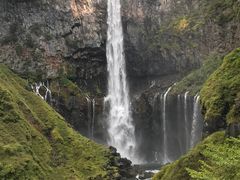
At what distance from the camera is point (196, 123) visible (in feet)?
240

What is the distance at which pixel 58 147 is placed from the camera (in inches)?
2667

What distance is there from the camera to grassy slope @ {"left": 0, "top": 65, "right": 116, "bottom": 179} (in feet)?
189

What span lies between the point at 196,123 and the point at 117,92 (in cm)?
1975

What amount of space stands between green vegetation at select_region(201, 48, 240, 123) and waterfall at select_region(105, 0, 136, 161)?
41073mm

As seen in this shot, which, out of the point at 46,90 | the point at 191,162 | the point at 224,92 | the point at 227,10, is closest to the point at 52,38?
the point at 46,90

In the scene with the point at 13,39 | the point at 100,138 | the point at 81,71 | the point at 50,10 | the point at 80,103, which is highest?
the point at 50,10

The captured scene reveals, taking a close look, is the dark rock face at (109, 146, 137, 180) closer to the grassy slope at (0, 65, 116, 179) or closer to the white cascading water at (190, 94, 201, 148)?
the grassy slope at (0, 65, 116, 179)

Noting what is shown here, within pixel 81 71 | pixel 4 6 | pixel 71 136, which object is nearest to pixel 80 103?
pixel 81 71

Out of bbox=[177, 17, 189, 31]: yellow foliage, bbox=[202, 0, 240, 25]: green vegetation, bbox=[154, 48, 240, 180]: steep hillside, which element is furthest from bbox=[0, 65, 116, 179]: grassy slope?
bbox=[177, 17, 189, 31]: yellow foliage

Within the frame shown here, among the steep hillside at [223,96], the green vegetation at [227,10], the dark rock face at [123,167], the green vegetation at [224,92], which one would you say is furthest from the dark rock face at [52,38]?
the steep hillside at [223,96]

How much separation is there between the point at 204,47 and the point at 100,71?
62.9 feet

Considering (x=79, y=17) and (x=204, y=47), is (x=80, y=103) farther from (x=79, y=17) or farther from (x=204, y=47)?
(x=204, y=47)

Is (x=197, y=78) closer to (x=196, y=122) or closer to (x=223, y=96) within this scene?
(x=196, y=122)

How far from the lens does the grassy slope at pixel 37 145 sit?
189 feet
